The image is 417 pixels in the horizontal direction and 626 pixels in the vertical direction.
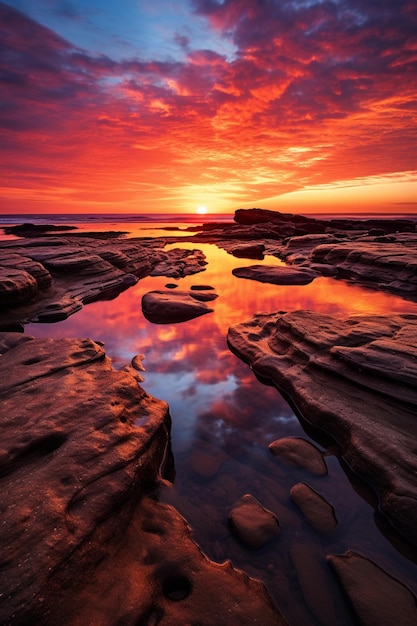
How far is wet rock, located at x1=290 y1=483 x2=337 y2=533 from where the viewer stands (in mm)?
2916

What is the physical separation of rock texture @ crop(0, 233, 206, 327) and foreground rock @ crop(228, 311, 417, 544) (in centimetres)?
586

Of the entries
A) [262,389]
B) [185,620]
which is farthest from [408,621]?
[262,389]

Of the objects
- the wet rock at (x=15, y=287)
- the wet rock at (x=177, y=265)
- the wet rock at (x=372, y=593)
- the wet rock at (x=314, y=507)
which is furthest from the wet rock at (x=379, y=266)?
the wet rock at (x=15, y=287)

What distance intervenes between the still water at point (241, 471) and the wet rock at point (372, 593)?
0.09 meters

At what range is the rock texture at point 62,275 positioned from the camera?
8484mm

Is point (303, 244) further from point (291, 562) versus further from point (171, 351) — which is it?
point (291, 562)

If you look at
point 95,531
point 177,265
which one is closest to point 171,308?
point 95,531

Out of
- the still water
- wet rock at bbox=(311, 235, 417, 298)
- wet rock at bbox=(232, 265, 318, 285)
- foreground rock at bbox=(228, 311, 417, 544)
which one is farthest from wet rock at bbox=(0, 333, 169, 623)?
wet rock at bbox=(311, 235, 417, 298)

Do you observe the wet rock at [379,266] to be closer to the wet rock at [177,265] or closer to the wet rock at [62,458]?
the wet rock at [177,265]

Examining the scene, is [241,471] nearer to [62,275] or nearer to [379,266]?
[62,275]

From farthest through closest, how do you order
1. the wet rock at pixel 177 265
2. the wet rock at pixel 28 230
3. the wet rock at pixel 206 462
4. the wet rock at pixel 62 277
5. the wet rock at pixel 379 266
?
the wet rock at pixel 28 230 → the wet rock at pixel 177 265 → the wet rock at pixel 379 266 → the wet rock at pixel 62 277 → the wet rock at pixel 206 462

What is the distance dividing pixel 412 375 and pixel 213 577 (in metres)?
3.28

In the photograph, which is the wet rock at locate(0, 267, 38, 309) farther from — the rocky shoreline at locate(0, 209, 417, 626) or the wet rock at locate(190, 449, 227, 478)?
the wet rock at locate(190, 449, 227, 478)

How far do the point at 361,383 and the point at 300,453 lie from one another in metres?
1.37
